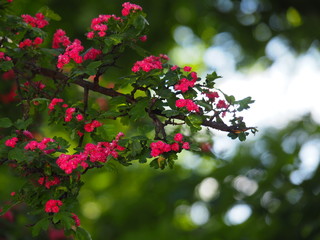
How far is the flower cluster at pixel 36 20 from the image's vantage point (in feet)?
8.70

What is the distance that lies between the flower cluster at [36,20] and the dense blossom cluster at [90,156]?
2.62ft

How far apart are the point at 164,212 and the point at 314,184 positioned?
1667mm

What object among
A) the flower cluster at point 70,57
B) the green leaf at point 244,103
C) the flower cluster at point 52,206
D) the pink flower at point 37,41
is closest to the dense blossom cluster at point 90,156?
the flower cluster at point 52,206

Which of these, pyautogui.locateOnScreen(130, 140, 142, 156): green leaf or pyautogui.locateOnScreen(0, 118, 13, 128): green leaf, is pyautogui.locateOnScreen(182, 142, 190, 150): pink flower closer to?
pyautogui.locateOnScreen(130, 140, 142, 156): green leaf

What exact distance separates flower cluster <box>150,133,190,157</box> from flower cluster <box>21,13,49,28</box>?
990 mm

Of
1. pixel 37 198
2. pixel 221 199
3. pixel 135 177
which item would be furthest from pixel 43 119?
pixel 135 177

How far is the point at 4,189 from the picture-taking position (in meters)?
5.61

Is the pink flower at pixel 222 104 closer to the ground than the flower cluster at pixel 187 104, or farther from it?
farther from it

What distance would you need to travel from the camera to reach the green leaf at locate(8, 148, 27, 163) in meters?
2.08

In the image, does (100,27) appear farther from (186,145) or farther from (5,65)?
(186,145)

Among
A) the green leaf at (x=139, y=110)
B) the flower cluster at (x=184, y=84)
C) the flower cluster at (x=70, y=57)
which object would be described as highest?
the flower cluster at (x=70, y=57)

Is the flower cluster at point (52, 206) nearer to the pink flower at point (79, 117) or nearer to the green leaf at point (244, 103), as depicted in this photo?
the pink flower at point (79, 117)

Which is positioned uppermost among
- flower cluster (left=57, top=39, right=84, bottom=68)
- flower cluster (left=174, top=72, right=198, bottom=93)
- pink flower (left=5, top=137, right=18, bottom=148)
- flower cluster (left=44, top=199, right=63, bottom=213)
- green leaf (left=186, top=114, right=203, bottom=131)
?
flower cluster (left=57, top=39, right=84, bottom=68)

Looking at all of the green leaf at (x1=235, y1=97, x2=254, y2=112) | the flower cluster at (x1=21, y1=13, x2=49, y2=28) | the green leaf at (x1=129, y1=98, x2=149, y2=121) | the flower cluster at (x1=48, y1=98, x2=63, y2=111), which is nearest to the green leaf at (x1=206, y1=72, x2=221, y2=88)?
the green leaf at (x1=235, y1=97, x2=254, y2=112)
